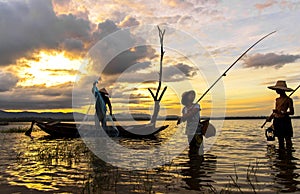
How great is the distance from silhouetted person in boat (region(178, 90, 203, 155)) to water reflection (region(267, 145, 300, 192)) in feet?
7.96

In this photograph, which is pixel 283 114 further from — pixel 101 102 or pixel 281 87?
pixel 101 102

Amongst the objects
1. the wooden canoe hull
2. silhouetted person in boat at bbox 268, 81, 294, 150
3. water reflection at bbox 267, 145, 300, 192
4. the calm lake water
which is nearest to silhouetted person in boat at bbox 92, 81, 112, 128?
the calm lake water

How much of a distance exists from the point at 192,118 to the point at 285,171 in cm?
333

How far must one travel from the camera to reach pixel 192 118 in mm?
10508

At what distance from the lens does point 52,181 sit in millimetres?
6984

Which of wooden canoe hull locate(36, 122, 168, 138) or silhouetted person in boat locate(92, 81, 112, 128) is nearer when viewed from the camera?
silhouetted person in boat locate(92, 81, 112, 128)

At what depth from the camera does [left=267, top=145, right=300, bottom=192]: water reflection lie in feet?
21.1

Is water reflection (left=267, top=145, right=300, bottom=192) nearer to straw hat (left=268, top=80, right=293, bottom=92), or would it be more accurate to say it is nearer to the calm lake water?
the calm lake water

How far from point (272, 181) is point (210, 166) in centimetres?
237

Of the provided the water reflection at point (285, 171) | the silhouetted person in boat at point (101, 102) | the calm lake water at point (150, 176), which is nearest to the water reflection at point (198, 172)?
the calm lake water at point (150, 176)

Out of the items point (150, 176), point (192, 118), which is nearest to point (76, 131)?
point (192, 118)

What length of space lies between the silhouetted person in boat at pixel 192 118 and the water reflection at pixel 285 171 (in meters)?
2.43

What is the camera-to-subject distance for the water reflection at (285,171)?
6.43 m

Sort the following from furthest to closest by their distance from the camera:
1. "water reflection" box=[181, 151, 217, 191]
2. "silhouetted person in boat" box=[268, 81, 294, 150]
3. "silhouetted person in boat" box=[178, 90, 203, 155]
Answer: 1. "silhouetted person in boat" box=[268, 81, 294, 150]
2. "silhouetted person in boat" box=[178, 90, 203, 155]
3. "water reflection" box=[181, 151, 217, 191]
